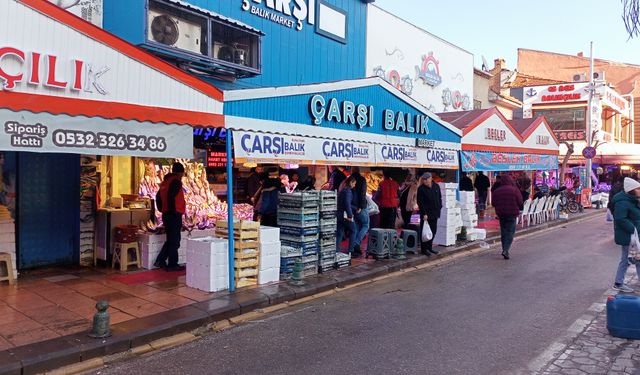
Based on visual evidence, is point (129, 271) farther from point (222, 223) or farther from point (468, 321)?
point (468, 321)

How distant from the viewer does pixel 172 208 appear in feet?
27.2

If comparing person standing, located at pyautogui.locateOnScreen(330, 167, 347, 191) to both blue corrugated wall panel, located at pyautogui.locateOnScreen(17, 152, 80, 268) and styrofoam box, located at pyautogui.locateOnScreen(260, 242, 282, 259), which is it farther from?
blue corrugated wall panel, located at pyautogui.locateOnScreen(17, 152, 80, 268)

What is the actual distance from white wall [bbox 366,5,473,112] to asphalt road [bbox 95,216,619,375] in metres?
8.95

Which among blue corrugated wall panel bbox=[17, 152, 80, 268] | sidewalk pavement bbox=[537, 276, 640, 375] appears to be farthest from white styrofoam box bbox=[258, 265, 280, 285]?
sidewalk pavement bbox=[537, 276, 640, 375]

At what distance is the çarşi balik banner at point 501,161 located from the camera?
13828mm

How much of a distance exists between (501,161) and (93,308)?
42.0 feet

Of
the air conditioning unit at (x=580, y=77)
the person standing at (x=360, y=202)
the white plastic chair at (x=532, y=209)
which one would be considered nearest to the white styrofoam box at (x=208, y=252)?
the person standing at (x=360, y=202)

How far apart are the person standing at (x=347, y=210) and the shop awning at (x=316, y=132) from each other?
0.49m

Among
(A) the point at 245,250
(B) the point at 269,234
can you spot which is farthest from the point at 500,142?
(A) the point at 245,250

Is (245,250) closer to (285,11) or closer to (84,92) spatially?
(84,92)

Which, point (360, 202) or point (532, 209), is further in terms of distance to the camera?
point (532, 209)

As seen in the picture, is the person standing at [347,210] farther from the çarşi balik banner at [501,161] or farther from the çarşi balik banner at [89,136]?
the çarşi balik banner at [501,161]

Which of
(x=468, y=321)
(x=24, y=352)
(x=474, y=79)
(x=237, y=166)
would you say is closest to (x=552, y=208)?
(x=474, y=79)

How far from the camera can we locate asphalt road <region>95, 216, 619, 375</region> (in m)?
4.83
